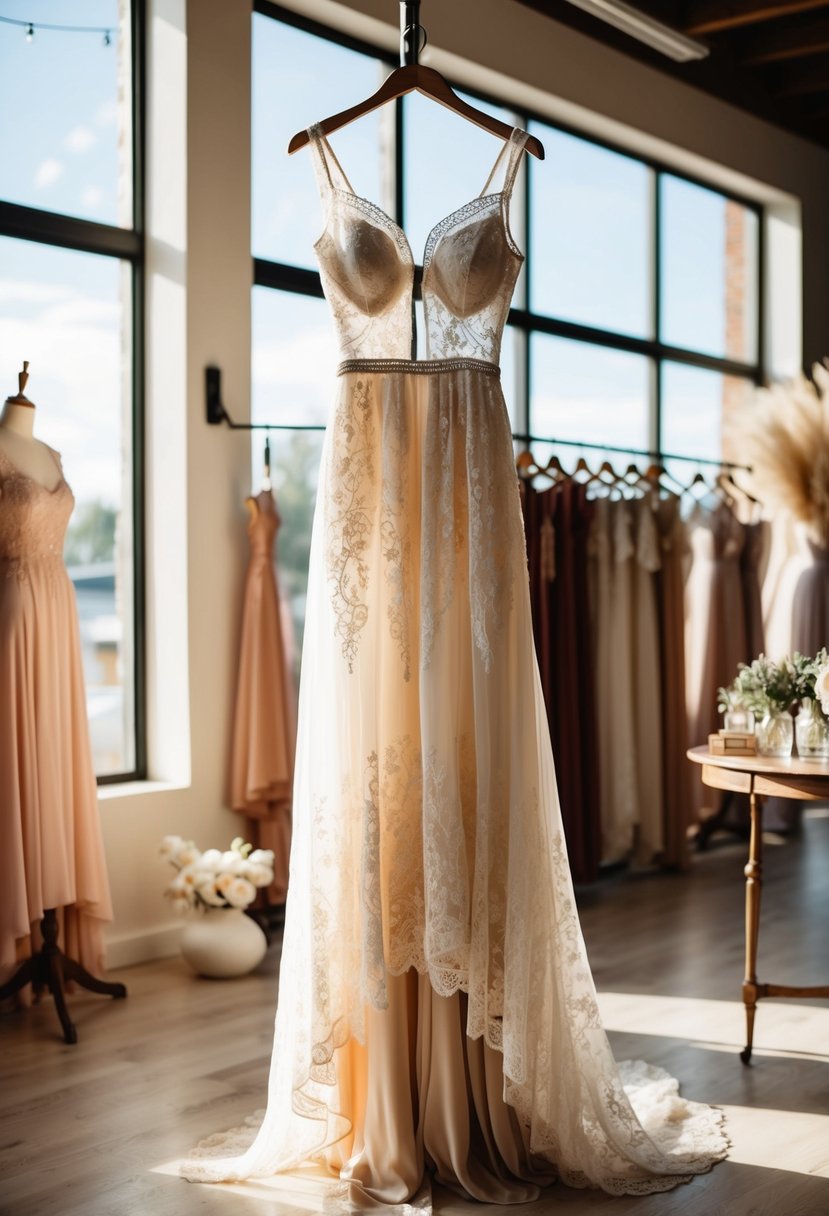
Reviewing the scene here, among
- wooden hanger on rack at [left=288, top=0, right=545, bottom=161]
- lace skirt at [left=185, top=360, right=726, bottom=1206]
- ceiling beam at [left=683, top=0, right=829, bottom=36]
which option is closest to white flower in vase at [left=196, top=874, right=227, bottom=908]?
lace skirt at [left=185, top=360, right=726, bottom=1206]

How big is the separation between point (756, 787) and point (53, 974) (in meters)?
2.05

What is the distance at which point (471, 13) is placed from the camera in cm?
552

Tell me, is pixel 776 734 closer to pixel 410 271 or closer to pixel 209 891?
pixel 410 271

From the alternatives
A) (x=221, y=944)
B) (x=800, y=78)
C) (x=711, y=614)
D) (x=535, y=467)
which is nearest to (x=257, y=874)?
(x=221, y=944)

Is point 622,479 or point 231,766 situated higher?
point 622,479

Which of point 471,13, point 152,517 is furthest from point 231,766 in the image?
point 471,13

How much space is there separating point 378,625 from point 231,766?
7.15 feet

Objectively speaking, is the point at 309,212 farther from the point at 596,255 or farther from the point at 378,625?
the point at 378,625

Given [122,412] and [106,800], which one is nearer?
[106,800]

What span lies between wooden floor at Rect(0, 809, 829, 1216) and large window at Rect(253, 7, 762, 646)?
1.83 m

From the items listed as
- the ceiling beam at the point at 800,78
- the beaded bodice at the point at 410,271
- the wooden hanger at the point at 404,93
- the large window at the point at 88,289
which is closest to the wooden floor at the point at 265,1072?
the large window at the point at 88,289

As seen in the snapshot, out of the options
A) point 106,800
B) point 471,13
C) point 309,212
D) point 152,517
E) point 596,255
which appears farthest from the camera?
point 596,255
